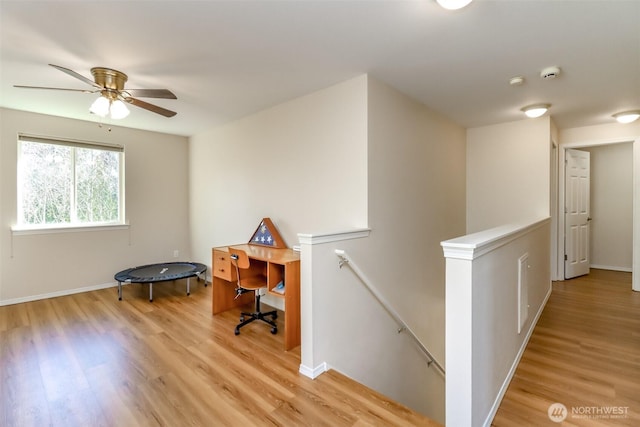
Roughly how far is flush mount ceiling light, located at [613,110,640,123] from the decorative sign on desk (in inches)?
188

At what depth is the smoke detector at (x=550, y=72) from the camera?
2670 mm

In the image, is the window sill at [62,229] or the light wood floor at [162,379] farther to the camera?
the window sill at [62,229]

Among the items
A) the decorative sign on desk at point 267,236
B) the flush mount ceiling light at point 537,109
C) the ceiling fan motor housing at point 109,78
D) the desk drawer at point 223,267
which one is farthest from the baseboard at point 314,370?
the flush mount ceiling light at point 537,109

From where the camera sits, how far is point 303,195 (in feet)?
11.3

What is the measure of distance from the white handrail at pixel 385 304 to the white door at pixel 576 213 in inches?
123

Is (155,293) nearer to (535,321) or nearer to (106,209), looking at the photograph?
(106,209)

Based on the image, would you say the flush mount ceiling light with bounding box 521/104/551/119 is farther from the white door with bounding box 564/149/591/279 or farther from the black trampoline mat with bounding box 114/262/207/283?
the black trampoline mat with bounding box 114/262/207/283

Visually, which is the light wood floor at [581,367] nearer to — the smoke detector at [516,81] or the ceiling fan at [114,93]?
the smoke detector at [516,81]

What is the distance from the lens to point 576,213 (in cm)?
501

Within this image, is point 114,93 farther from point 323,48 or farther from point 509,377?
point 509,377

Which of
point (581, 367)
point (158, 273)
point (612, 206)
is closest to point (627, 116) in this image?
point (612, 206)

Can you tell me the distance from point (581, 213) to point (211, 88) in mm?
6158

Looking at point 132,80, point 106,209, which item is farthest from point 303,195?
point 106,209

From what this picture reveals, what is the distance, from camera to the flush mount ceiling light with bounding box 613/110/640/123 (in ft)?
12.7
